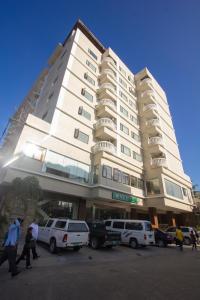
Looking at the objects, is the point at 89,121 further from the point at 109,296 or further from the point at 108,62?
the point at 109,296

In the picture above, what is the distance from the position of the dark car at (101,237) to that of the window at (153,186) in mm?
12355

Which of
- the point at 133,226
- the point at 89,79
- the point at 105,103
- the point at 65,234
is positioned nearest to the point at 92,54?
the point at 89,79

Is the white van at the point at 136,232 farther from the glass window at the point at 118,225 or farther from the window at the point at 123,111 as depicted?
the window at the point at 123,111

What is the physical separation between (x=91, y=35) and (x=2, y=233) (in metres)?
34.3

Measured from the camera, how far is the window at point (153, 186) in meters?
23.8

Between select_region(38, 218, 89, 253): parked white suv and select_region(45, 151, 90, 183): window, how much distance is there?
20.2 ft

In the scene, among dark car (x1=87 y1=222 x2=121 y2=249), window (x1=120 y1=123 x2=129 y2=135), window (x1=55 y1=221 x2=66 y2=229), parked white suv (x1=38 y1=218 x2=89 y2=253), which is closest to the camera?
parked white suv (x1=38 y1=218 x2=89 y2=253)

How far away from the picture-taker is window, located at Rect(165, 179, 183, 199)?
24209mm

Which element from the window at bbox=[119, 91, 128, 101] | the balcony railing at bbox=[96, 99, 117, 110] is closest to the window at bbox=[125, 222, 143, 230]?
the balcony railing at bbox=[96, 99, 117, 110]

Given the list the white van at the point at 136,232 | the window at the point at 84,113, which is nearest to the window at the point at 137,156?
the window at the point at 84,113

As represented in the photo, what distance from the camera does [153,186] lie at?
24344 mm

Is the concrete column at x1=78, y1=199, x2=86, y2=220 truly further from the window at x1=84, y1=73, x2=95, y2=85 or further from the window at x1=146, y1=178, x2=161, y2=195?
the window at x1=84, y1=73, x2=95, y2=85

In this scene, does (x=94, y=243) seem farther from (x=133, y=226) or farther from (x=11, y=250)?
(x=11, y=250)

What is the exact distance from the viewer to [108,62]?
101ft
